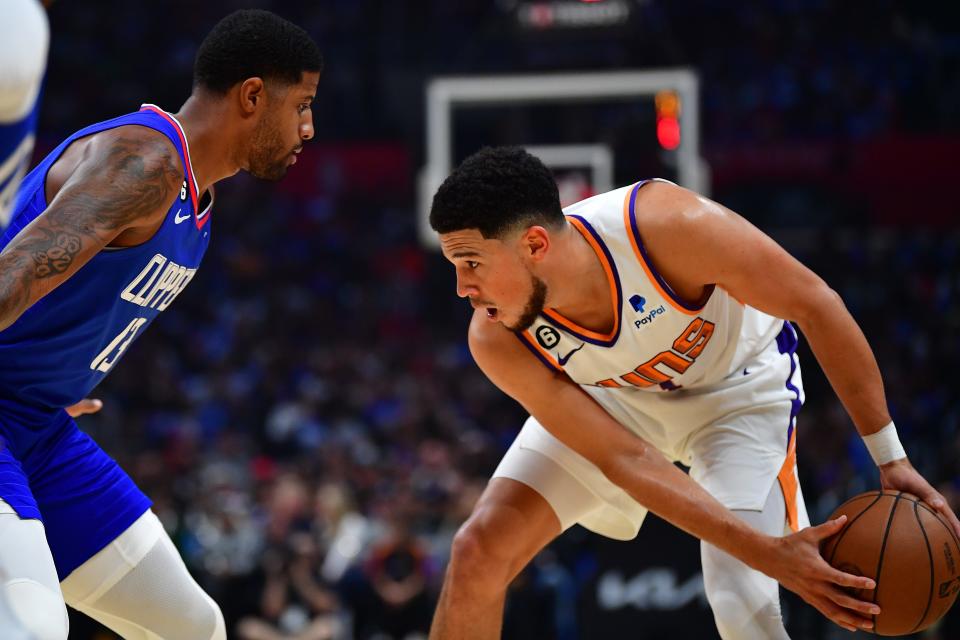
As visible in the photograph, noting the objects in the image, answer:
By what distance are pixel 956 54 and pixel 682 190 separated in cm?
1303

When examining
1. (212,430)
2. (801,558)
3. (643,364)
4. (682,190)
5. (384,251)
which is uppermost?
(682,190)

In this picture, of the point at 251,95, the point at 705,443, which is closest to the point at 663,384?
the point at 705,443

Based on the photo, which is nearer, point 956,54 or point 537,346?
point 537,346

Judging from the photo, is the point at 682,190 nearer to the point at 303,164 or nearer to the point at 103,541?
the point at 103,541

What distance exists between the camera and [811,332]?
3197 mm

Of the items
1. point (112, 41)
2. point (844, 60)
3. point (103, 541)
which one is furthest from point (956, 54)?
point (103, 541)

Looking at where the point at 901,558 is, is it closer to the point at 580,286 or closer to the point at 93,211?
the point at 580,286

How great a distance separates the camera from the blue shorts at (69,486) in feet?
9.70

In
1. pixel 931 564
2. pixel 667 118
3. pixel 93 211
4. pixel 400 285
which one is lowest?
pixel 400 285

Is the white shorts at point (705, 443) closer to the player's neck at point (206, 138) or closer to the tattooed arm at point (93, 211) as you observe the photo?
the player's neck at point (206, 138)

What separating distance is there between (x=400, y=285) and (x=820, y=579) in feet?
37.9

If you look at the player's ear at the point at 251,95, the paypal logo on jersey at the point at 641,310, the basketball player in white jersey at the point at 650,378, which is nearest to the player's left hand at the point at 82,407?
the player's ear at the point at 251,95

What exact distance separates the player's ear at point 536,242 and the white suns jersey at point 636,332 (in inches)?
6.6

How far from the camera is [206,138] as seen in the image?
3.03m
